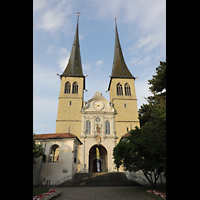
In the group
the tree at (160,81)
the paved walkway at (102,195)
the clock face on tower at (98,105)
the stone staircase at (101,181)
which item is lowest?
the stone staircase at (101,181)

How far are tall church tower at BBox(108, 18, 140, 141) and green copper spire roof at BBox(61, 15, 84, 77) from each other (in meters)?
8.15

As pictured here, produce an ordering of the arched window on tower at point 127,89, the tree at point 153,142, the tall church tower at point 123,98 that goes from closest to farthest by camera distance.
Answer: the tree at point 153,142
the tall church tower at point 123,98
the arched window on tower at point 127,89

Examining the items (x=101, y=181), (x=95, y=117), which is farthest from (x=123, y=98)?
(x=101, y=181)

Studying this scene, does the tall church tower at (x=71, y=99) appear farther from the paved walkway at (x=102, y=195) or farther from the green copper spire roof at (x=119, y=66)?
the paved walkway at (x=102, y=195)

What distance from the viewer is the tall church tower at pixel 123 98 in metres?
31.0

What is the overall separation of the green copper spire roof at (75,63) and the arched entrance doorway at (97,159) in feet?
54.3

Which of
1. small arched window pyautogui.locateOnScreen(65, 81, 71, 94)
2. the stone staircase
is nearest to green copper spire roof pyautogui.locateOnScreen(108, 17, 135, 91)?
small arched window pyautogui.locateOnScreen(65, 81, 71, 94)

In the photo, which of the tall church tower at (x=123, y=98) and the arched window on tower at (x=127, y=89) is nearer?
the tall church tower at (x=123, y=98)

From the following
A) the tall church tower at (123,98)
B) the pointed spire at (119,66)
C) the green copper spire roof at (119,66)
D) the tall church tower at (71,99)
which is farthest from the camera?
the pointed spire at (119,66)

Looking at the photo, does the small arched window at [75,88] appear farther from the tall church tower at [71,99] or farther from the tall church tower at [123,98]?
the tall church tower at [123,98]

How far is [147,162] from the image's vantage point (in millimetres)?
11320

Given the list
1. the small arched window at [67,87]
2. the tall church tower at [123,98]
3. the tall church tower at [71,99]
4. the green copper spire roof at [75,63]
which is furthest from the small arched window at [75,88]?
the tall church tower at [123,98]

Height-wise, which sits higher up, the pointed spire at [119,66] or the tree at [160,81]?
the pointed spire at [119,66]

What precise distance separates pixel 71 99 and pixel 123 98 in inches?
424
